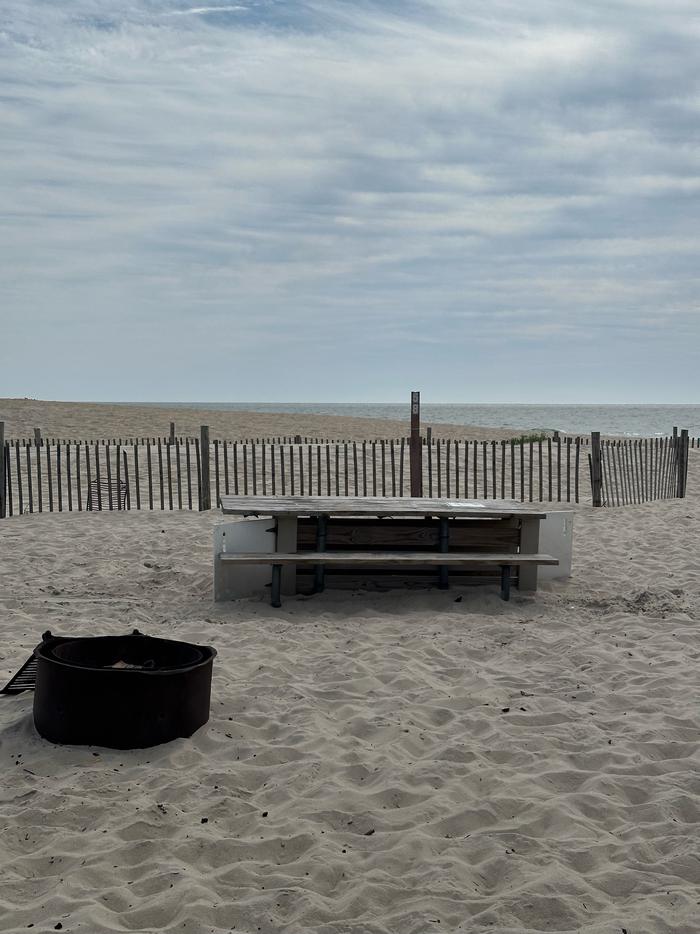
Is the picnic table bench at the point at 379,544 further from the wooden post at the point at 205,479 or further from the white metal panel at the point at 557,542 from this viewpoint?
the wooden post at the point at 205,479

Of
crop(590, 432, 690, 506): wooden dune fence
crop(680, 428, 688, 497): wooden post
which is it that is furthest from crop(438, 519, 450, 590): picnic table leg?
crop(680, 428, 688, 497): wooden post

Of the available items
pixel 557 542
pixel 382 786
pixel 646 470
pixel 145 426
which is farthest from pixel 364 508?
pixel 145 426

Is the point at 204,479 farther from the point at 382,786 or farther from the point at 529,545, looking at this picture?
the point at 382,786

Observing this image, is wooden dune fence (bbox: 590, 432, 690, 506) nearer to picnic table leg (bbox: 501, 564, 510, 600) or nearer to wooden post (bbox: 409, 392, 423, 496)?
wooden post (bbox: 409, 392, 423, 496)

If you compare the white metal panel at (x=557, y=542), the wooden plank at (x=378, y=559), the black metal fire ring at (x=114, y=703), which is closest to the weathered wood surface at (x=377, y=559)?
the wooden plank at (x=378, y=559)

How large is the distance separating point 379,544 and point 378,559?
26.9 inches

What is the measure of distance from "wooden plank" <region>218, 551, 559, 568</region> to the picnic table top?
33 centimetres

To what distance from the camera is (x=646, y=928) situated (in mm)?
2619

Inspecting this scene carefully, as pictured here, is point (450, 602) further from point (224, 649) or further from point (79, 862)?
point (79, 862)

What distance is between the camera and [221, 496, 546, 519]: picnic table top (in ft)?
21.8

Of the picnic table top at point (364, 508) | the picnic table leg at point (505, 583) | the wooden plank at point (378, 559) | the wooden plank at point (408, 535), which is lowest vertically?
the picnic table leg at point (505, 583)

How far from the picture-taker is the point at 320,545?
7.05 m

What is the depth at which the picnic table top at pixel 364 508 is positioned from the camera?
6.64m

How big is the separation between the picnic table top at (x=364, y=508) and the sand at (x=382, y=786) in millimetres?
776
